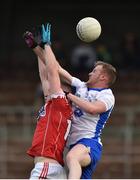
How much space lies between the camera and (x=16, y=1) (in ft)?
67.9

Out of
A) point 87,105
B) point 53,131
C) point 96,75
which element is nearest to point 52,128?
point 53,131

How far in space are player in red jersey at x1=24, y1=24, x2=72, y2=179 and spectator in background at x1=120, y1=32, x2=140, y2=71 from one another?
833 centimetres

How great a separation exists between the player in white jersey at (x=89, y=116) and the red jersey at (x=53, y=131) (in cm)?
13

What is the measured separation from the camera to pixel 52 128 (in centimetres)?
1005

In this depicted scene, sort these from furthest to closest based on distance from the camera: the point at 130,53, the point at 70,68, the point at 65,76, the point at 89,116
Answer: the point at 130,53 → the point at 70,68 → the point at 65,76 → the point at 89,116

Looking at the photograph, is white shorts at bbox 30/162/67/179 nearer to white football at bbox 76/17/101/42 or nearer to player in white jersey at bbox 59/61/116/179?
player in white jersey at bbox 59/61/116/179

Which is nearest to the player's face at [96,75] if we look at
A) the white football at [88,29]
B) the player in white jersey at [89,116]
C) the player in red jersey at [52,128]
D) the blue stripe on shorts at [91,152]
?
the player in white jersey at [89,116]

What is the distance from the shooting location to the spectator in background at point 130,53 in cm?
1839

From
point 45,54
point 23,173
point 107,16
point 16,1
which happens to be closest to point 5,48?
point 16,1

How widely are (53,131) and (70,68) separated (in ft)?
27.1

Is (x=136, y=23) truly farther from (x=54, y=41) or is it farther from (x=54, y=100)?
(x=54, y=100)

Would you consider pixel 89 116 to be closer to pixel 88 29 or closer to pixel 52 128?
pixel 52 128

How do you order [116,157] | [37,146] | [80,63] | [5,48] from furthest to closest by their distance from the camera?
[5,48], [80,63], [116,157], [37,146]

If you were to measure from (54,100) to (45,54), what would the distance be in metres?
0.51
